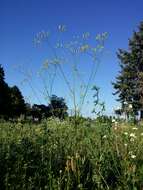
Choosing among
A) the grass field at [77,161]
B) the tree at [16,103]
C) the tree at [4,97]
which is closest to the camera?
the grass field at [77,161]

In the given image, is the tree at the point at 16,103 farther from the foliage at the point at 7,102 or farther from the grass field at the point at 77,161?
the grass field at the point at 77,161

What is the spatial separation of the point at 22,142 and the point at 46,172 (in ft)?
3.68

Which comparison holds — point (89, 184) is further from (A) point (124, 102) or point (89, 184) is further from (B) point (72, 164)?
(A) point (124, 102)

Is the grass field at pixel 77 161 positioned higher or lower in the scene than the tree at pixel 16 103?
lower

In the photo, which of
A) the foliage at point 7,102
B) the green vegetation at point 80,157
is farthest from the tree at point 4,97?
the green vegetation at point 80,157

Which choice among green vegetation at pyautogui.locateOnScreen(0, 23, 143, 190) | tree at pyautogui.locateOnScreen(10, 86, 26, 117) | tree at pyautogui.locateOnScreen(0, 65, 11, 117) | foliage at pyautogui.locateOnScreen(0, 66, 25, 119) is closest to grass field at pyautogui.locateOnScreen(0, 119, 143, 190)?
green vegetation at pyautogui.locateOnScreen(0, 23, 143, 190)

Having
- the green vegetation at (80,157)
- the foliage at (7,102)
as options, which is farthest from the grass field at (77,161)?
the foliage at (7,102)

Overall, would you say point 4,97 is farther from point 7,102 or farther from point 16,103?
point 16,103

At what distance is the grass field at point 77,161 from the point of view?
6.07 meters

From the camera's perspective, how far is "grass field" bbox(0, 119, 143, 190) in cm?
607

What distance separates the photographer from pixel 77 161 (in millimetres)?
6434

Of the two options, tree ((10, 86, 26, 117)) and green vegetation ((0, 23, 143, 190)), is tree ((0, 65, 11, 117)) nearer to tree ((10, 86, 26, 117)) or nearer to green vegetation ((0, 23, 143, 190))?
tree ((10, 86, 26, 117))

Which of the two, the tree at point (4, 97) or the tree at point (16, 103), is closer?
the tree at point (4, 97)

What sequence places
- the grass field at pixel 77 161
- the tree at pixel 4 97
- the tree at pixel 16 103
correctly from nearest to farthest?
Answer: the grass field at pixel 77 161
the tree at pixel 4 97
the tree at pixel 16 103
